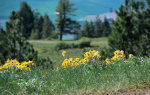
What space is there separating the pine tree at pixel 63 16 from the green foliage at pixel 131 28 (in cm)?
3545

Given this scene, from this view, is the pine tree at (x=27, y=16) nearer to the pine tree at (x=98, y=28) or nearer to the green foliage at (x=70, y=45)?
the pine tree at (x=98, y=28)

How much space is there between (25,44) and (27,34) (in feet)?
158

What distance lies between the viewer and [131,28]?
1780 centimetres

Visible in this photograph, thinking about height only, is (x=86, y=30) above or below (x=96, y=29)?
below

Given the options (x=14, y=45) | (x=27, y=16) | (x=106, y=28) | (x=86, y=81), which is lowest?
(x=86, y=81)

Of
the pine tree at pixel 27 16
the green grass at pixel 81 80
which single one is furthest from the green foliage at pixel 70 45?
the pine tree at pixel 27 16

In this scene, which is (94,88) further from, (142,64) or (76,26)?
(76,26)

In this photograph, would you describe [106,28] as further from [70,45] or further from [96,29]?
[70,45]

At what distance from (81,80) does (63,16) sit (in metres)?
51.1

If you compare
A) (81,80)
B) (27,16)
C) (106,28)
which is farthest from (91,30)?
(81,80)

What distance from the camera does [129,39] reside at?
1711 centimetres

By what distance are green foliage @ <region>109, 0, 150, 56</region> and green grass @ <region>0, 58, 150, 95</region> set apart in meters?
11.1

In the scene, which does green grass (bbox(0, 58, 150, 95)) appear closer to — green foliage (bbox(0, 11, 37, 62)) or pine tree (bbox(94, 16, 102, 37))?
green foliage (bbox(0, 11, 37, 62))

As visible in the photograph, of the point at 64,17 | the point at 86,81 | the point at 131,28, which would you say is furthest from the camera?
the point at 64,17
